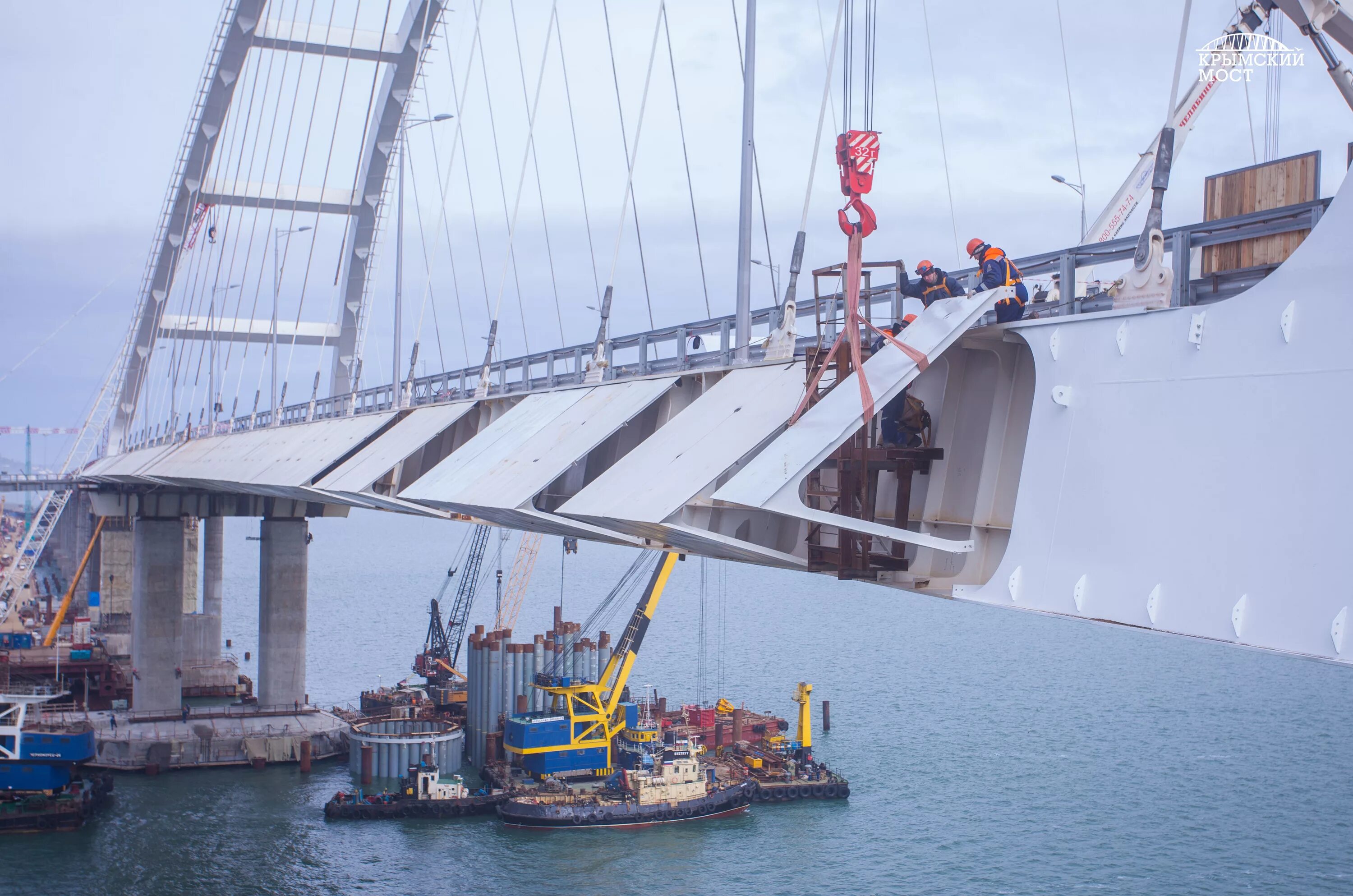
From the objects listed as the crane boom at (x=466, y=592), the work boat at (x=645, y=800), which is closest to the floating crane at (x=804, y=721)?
the work boat at (x=645, y=800)

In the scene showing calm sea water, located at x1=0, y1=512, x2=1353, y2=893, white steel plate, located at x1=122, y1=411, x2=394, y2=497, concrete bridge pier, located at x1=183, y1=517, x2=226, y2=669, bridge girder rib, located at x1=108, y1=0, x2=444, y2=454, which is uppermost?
bridge girder rib, located at x1=108, y1=0, x2=444, y2=454

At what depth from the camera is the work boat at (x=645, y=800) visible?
3975 centimetres

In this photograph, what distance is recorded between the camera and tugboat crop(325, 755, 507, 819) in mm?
38938

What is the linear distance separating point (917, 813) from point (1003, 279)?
116 ft

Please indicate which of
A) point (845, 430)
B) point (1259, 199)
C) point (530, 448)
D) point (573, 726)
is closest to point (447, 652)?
point (573, 726)

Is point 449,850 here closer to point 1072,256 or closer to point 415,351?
point 415,351

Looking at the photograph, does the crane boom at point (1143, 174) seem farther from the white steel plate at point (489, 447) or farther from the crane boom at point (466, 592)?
the crane boom at point (466, 592)

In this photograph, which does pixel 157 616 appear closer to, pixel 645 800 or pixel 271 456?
pixel 645 800

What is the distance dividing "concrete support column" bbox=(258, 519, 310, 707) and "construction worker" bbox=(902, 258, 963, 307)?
42574 millimetres

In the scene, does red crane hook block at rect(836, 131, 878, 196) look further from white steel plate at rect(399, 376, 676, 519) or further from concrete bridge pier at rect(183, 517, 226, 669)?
concrete bridge pier at rect(183, 517, 226, 669)

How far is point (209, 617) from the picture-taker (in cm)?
6550

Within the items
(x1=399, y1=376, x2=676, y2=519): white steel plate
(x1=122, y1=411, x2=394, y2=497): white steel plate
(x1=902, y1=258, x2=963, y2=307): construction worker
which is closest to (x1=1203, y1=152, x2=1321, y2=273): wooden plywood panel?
(x1=902, y1=258, x2=963, y2=307): construction worker

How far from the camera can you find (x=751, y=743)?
48.8m

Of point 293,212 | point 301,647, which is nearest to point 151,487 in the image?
point 301,647
